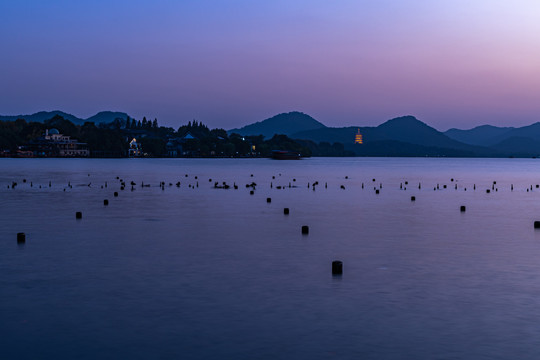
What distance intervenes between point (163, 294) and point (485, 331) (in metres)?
11.9

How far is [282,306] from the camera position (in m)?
23.3

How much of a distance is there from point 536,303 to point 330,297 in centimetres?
761

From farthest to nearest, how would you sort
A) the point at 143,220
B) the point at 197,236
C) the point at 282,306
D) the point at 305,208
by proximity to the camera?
the point at 305,208
the point at 143,220
the point at 197,236
the point at 282,306

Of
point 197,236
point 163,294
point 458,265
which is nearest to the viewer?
point 163,294

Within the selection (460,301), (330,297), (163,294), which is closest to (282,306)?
(330,297)

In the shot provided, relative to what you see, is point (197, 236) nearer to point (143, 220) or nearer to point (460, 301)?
point (143, 220)

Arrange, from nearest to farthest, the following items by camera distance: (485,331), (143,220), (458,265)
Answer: (485,331), (458,265), (143,220)

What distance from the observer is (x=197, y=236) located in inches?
1713

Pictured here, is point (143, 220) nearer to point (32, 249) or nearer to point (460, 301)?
point (32, 249)

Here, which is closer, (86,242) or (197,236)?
(86,242)

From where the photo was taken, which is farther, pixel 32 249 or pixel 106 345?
pixel 32 249

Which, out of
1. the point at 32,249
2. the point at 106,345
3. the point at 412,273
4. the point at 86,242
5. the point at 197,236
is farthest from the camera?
the point at 197,236

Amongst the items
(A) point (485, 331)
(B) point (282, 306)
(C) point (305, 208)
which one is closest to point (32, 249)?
(B) point (282, 306)

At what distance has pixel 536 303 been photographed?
23844 millimetres
